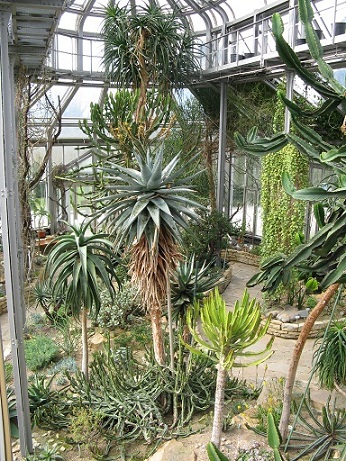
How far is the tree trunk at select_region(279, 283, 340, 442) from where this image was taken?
11.7 feet

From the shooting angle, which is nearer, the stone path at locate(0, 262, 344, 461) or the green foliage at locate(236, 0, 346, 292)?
the green foliage at locate(236, 0, 346, 292)

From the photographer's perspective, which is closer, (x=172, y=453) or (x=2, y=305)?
(x=172, y=453)

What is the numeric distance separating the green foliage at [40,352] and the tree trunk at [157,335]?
2108 millimetres

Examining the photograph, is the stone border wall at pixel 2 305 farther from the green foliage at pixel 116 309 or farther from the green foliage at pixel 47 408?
the green foliage at pixel 47 408

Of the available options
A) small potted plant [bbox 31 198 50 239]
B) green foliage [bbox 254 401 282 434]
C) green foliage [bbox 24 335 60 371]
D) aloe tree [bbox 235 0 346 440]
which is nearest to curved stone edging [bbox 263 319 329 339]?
green foliage [bbox 254 401 282 434]

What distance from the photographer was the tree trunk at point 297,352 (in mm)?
3571

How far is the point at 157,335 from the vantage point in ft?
16.0

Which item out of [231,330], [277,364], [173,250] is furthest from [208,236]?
[231,330]

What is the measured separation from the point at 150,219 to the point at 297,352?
1.74 meters

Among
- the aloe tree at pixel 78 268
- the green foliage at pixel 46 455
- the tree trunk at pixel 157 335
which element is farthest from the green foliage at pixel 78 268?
the green foliage at pixel 46 455

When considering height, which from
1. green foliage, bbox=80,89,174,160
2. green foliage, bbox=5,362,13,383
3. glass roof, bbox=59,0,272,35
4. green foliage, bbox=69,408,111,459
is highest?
glass roof, bbox=59,0,272,35

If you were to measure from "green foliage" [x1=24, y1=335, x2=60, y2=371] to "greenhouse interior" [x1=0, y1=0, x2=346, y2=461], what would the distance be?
0.10ft

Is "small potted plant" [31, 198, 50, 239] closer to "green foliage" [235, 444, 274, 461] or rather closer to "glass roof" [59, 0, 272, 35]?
"glass roof" [59, 0, 272, 35]

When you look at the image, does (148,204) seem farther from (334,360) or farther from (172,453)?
(334,360)
